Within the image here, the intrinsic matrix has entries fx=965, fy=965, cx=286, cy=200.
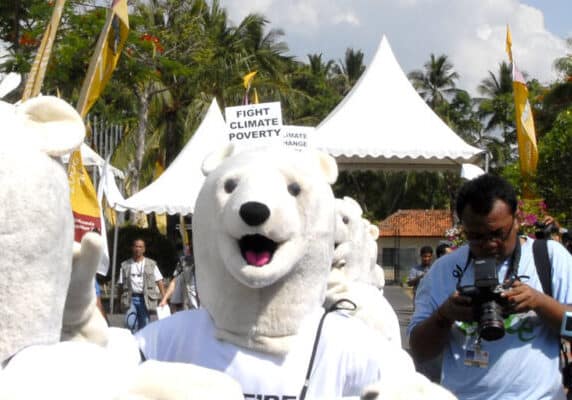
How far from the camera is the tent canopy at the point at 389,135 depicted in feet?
42.5

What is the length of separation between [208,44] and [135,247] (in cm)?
1586

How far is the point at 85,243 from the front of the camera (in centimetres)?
224

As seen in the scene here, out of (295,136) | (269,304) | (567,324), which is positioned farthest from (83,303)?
(295,136)

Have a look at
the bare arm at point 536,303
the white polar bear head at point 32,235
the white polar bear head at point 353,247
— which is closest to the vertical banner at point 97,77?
the white polar bear head at point 353,247

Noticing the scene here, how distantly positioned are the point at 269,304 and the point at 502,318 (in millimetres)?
846

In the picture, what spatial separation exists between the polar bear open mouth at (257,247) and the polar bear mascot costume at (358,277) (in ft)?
3.42

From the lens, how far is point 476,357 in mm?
3535

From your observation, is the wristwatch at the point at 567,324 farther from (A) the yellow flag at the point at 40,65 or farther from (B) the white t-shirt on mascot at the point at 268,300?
(A) the yellow flag at the point at 40,65

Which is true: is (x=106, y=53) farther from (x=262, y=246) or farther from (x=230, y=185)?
(x=262, y=246)

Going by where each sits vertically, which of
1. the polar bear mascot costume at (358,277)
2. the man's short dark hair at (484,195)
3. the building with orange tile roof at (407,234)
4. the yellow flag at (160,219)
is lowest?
the building with orange tile roof at (407,234)

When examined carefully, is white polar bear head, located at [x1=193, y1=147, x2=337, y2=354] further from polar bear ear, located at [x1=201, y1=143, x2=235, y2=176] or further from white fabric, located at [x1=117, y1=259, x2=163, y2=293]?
white fabric, located at [x1=117, y1=259, x2=163, y2=293]

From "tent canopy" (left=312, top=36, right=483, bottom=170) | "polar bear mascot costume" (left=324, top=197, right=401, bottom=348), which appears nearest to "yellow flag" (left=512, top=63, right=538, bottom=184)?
"tent canopy" (left=312, top=36, right=483, bottom=170)

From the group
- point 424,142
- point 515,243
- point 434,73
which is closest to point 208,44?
point 424,142

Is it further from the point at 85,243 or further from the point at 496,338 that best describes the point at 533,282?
the point at 85,243
